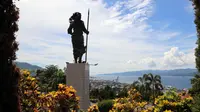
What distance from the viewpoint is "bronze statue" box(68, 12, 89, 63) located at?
12.9 m

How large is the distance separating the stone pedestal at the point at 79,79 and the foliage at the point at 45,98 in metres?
6.51

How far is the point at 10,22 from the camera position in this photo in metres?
4.44

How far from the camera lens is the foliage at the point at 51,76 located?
3102 cm

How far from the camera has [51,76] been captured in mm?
34281

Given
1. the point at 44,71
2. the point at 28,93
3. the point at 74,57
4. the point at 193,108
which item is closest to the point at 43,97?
the point at 28,93

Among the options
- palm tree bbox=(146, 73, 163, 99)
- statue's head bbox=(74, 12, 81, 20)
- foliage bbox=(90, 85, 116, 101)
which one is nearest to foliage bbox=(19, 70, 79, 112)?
statue's head bbox=(74, 12, 81, 20)

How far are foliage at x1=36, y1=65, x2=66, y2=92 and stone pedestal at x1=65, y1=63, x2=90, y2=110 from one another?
18252 mm

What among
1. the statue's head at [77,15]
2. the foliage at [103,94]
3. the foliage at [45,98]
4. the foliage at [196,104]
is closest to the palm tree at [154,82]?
the foliage at [103,94]

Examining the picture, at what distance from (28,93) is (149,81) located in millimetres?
41246

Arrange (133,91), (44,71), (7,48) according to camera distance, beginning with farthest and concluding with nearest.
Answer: (44,71)
(133,91)
(7,48)

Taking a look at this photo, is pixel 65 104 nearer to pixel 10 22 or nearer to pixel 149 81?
pixel 10 22

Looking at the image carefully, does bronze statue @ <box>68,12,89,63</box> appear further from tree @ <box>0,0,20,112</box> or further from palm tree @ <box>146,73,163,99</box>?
palm tree @ <box>146,73,163,99</box>

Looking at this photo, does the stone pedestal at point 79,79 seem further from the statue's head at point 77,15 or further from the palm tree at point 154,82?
the palm tree at point 154,82

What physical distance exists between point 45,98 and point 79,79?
22.0 feet
